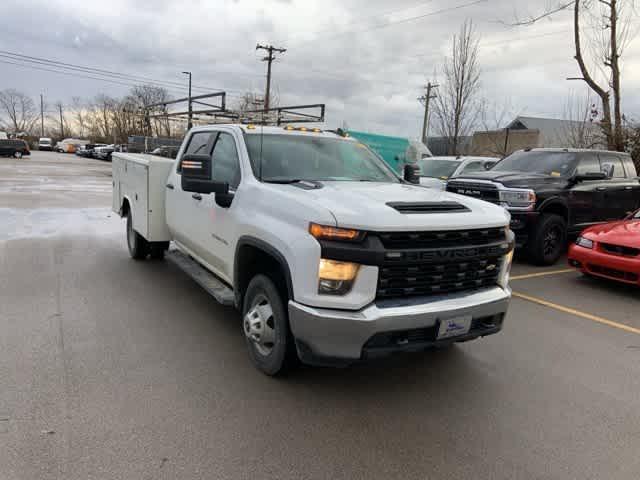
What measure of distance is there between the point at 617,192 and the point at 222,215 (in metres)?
8.35

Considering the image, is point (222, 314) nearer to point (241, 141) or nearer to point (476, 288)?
point (241, 141)

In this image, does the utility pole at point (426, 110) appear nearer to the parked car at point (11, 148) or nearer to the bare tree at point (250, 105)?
the bare tree at point (250, 105)

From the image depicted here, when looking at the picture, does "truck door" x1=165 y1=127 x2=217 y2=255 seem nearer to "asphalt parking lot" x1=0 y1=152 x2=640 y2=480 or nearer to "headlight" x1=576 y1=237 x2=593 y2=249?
"asphalt parking lot" x1=0 y1=152 x2=640 y2=480

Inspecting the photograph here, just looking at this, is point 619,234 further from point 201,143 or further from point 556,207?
point 201,143

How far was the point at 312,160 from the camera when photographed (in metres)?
4.57

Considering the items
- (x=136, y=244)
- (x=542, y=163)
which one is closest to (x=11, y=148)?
(x=136, y=244)

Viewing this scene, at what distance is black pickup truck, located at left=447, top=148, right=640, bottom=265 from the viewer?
7.98m

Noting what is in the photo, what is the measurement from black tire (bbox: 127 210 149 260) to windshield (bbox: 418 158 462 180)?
7.77m

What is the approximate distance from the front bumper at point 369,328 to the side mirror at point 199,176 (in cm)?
140

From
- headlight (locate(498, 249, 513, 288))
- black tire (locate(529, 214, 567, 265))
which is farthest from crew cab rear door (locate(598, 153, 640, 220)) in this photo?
headlight (locate(498, 249, 513, 288))

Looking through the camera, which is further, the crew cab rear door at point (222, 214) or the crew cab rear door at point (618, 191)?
the crew cab rear door at point (618, 191)

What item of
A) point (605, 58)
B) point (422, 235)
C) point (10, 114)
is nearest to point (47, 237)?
point (422, 235)

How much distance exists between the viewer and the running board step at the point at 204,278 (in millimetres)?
4328

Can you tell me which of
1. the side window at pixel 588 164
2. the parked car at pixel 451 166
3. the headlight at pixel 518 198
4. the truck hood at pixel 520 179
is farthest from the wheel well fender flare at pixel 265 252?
the parked car at pixel 451 166
